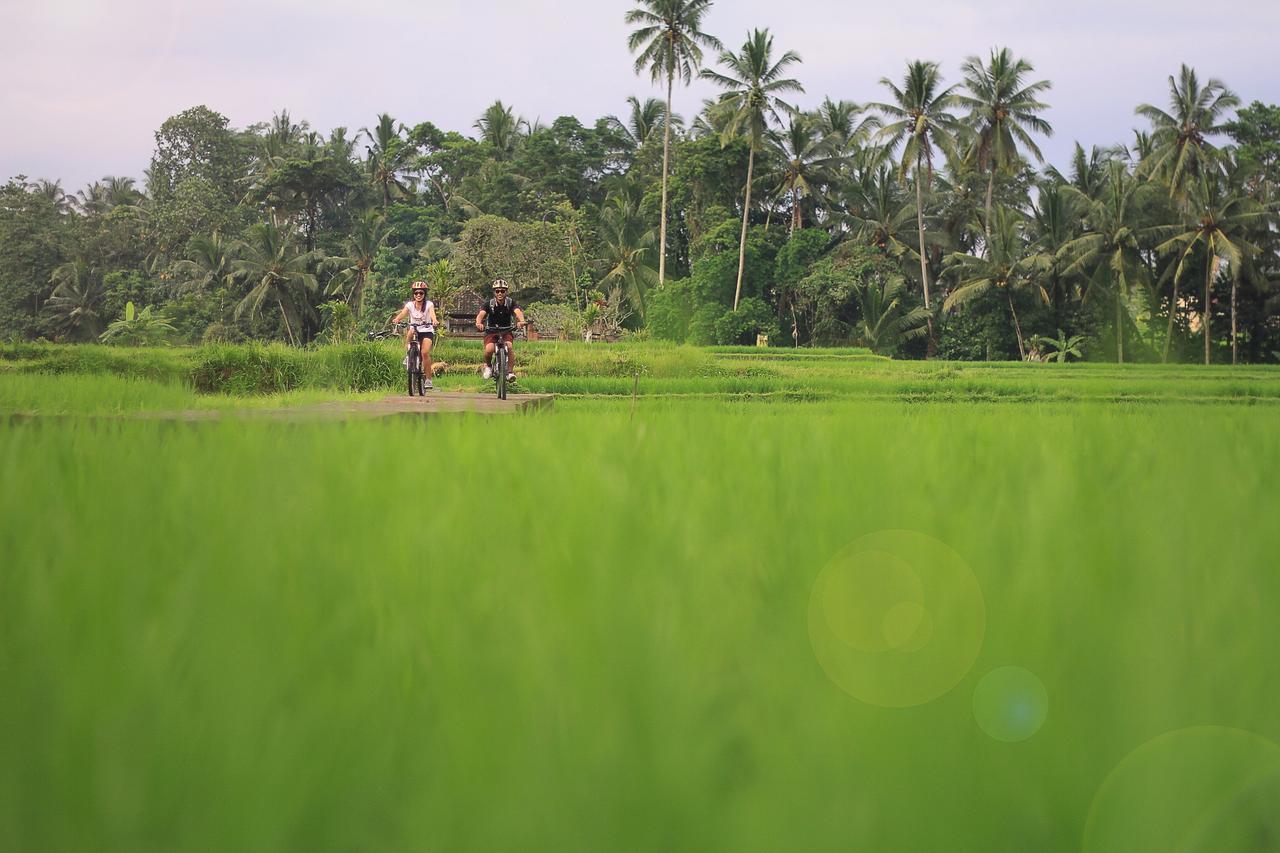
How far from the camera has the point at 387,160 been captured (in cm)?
4191

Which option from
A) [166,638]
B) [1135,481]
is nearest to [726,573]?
[166,638]

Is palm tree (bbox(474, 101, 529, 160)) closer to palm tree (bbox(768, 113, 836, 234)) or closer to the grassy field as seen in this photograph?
palm tree (bbox(768, 113, 836, 234))

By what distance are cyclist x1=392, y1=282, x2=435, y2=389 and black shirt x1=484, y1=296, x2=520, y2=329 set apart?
488 millimetres

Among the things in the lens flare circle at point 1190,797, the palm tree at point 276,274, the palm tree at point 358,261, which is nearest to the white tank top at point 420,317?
the lens flare circle at point 1190,797

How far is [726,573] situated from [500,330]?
23.5ft

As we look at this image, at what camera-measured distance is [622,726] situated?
1.64 feet

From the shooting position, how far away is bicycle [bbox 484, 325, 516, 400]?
774 cm

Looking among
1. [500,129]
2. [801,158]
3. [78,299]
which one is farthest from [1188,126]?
Result: [78,299]

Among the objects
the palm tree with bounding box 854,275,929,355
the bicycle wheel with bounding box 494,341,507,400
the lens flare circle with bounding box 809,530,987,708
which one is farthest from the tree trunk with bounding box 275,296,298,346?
the lens flare circle with bounding box 809,530,987,708

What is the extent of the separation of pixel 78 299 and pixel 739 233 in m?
28.5

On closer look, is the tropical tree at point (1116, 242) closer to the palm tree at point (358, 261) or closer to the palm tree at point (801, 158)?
the palm tree at point (801, 158)

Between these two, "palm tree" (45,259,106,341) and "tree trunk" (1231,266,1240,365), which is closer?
"tree trunk" (1231,266,1240,365)

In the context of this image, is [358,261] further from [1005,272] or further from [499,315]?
[499,315]

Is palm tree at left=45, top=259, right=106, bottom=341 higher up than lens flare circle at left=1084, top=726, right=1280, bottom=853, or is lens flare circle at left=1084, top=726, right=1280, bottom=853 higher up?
palm tree at left=45, top=259, right=106, bottom=341
